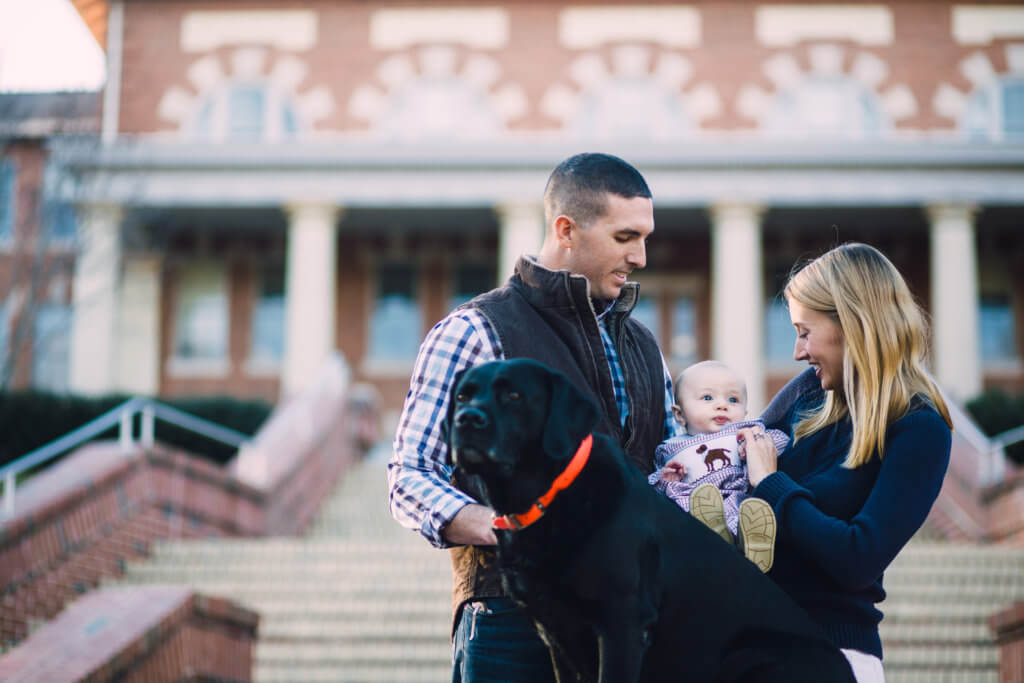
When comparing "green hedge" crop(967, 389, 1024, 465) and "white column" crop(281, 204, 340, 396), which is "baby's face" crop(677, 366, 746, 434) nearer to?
"green hedge" crop(967, 389, 1024, 465)

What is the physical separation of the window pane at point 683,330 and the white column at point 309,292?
24.4 feet

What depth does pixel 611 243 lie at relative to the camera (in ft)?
11.5

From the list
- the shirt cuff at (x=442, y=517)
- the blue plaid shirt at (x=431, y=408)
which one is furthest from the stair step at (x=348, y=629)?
the shirt cuff at (x=442, y=517)

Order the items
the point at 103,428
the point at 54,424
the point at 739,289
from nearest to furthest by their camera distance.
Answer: the point at 103,428, the point at 54,424, the point at 739,289

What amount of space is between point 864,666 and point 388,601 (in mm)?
6553

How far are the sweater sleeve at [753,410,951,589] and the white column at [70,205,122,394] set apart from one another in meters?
18.9

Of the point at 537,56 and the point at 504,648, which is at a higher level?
Answer: the point at 537,56

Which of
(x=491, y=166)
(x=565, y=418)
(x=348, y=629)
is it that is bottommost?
(x=348, y=629)

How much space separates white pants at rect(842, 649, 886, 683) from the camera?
3.09 m

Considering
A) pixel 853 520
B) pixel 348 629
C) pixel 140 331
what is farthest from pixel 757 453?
pixel 140 331

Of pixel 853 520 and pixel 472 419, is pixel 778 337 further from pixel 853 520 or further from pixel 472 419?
pixel 472 419

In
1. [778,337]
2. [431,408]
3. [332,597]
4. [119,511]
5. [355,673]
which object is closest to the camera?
[431,408]

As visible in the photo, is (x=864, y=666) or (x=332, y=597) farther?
(x=332, y=597)

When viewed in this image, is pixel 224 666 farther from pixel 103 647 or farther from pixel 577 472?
pixel 577 472
